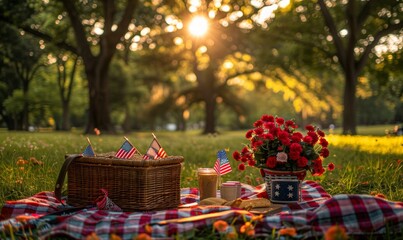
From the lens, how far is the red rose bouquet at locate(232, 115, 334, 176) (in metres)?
4.23

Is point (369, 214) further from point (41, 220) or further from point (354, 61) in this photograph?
point (354, 61)

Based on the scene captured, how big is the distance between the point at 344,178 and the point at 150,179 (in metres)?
2.90

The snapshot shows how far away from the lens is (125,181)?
415 cm

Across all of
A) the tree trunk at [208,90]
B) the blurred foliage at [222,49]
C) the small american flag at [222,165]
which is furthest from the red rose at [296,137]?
the tree trunk at [208,90]

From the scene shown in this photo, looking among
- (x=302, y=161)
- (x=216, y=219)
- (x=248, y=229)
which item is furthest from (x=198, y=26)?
(x=248, y=229)

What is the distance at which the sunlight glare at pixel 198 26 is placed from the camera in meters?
20.0

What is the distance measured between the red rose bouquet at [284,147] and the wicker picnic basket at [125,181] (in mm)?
773

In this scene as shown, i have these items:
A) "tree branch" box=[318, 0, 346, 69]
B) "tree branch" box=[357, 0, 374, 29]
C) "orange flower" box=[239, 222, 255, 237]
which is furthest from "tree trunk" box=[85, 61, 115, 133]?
"orange flower" box=[239, 222, 255, 237]

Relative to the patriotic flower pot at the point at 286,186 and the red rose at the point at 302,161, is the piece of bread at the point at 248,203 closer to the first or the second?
the patriotic flower pot at the point at 286,186

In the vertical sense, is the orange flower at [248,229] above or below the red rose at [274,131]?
below

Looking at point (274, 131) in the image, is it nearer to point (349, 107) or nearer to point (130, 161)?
point (130, 161)

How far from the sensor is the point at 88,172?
434 cm

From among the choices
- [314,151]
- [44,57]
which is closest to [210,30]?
[44,57]

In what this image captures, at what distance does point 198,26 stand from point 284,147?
1702 cm
